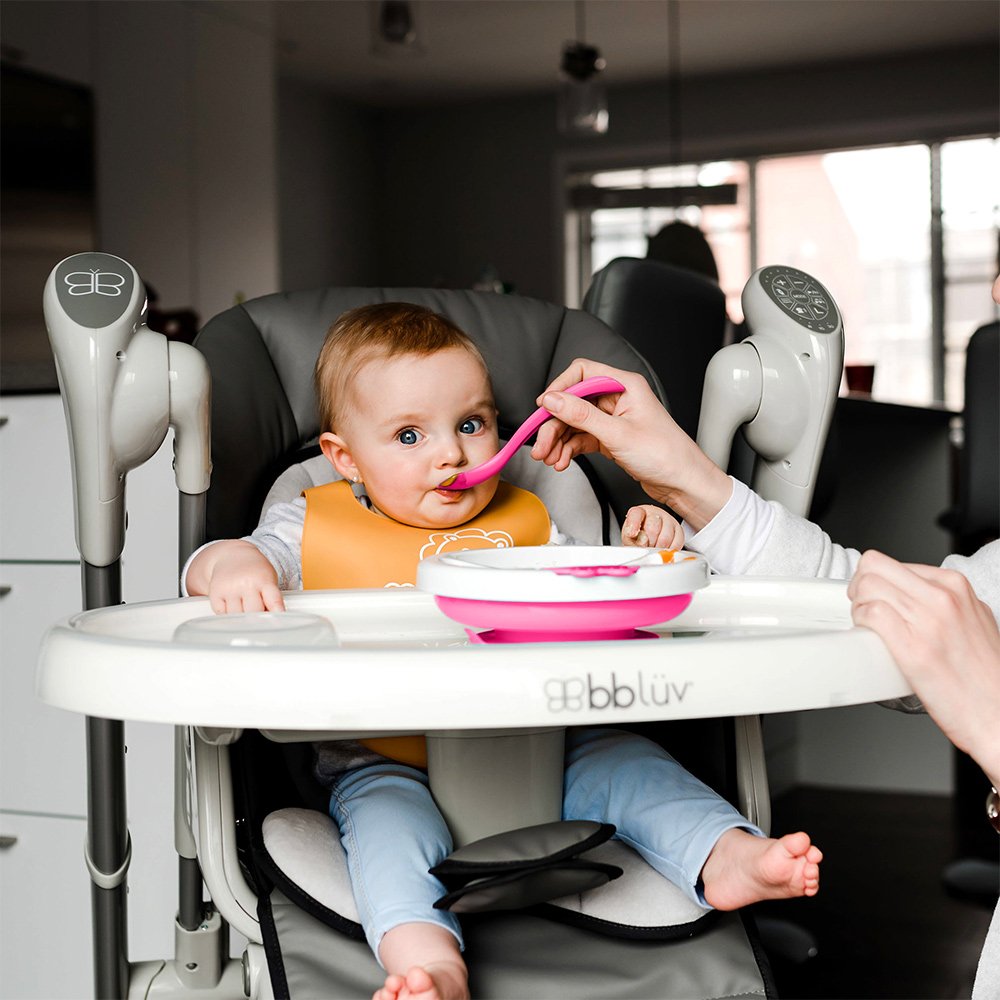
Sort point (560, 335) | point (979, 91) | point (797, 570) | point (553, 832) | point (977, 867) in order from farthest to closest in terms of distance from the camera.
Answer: point (979, 91)
point (977, 867)
point (560, 335)
point (797, 570)
point (553, 832)

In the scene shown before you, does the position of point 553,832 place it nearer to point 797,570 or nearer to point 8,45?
point 797,570

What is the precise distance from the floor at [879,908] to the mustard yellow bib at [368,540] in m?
1.02

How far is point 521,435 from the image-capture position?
37.9 inches

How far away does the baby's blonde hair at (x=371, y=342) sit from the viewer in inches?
43.1

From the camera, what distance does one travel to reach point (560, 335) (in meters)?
1.25

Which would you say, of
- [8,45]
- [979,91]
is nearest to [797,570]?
[8,45]

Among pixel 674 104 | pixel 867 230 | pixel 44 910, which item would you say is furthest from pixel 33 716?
pixel 867 230

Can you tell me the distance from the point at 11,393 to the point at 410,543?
24.9 inches

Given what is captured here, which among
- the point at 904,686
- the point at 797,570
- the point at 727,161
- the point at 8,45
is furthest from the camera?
the point at 727,161

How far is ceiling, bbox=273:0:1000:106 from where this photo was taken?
5.48 m

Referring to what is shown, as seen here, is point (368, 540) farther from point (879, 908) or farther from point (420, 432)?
point (879, 908)

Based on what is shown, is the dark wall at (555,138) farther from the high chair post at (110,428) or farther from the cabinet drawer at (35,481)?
the high chair post at (110,428)

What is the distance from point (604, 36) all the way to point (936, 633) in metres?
5.73

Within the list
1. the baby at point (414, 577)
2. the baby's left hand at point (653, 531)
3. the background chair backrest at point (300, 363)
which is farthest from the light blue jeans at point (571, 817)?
the background chair backrest at point (300, 363)
